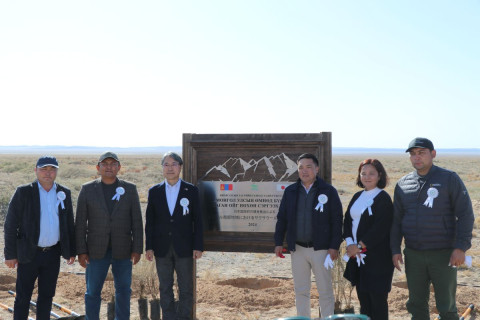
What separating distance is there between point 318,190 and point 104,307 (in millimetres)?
3419

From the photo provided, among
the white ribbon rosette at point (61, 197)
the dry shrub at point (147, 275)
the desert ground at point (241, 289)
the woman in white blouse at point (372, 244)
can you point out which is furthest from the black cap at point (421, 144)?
the dry shrub at point (147, 275)

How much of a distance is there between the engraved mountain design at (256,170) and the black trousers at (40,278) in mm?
1881

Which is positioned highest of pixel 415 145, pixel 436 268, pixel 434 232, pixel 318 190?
pixel 415 145

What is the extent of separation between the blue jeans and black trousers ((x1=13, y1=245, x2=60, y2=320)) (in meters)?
0.34

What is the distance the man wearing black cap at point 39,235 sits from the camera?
4988 millimetres

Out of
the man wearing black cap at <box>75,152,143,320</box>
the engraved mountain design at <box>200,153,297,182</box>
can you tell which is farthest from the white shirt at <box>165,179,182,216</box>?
the engraved mountain design at <box>200,153,297,182</box>

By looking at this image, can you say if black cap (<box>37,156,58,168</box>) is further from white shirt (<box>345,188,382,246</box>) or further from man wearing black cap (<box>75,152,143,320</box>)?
white shirt (<box>345,188,382,246</box>)

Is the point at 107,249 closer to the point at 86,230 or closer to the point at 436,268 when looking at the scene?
the point at 86,230

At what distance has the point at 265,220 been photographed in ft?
19.9

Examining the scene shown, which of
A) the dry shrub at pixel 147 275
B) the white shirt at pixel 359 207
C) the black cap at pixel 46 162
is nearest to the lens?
the white shirt at pixel 359 207

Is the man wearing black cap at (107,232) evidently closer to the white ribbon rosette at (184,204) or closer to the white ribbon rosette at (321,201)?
the white ribbon rosette at (184,204)

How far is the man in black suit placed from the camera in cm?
531

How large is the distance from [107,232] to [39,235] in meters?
0.62

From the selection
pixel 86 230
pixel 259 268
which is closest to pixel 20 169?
pixel 259 268
